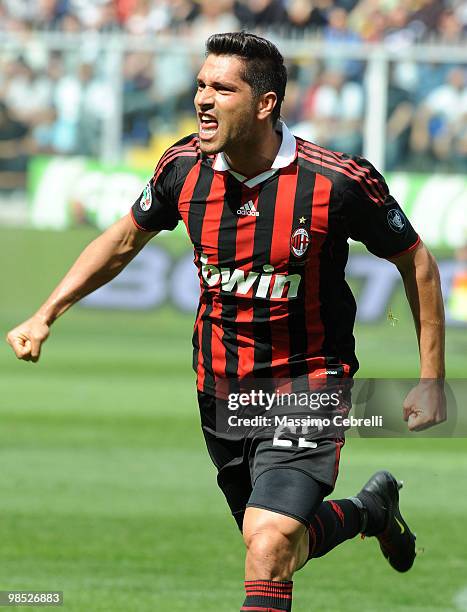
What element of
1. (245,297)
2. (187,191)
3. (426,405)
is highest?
(187,191)

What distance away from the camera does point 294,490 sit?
4430 millimetres

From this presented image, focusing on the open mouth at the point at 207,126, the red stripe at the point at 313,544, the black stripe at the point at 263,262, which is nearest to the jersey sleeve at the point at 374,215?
the black stripe at the point at 263,262

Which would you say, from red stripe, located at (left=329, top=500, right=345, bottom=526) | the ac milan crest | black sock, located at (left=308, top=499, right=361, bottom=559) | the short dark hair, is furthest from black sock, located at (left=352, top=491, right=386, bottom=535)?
the short dark hair

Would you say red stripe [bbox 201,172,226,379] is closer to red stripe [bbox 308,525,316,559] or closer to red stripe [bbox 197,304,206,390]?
red stripe [bbox 197,304,206,390]

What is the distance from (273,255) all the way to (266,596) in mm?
1176

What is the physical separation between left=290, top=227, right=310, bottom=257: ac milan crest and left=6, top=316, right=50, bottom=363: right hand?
95 centimetres

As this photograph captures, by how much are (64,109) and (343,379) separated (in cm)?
1436

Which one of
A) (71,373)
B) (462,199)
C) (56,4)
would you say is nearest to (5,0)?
(56,4)

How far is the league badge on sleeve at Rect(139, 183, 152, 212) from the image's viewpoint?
5.02m

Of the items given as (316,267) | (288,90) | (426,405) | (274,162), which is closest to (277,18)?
(288,90)

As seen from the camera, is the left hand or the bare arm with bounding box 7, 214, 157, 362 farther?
the bare arm with bounding box 7, 214, 157, 362

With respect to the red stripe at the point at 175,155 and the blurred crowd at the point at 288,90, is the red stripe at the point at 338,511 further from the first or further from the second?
the blurred crowd at the point at 288,90

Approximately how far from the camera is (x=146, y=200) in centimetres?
503

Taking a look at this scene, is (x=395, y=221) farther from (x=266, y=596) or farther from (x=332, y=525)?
(x=266, y=596)
